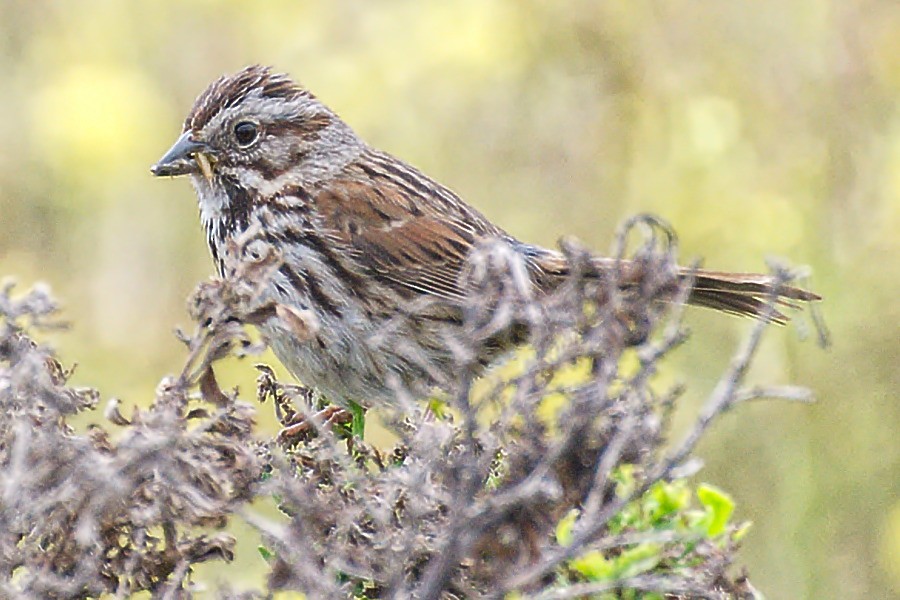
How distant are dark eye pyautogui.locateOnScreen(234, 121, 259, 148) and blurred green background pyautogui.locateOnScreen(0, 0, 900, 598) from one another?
2.11 feet

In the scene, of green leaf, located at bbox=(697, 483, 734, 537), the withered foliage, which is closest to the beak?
the withered foliage

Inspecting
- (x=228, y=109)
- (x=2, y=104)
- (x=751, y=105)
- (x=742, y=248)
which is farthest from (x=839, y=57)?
(x=2, y=104)

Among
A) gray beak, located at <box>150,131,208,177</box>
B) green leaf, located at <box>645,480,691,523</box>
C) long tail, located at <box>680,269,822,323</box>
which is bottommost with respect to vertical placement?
green leaf, located at <box>645,480,691,523</box>

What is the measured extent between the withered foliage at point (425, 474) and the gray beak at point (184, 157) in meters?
1.74

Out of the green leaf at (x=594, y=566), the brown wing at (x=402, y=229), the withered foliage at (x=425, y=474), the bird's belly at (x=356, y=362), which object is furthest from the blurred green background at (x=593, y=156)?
the green leaf at (x=594, y=566)

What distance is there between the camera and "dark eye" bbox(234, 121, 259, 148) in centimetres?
326

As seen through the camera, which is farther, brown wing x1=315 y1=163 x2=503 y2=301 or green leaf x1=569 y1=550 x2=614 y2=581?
brown wing x1=315 y1=163 x2=503 y2=301

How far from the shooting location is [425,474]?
121 centimetres

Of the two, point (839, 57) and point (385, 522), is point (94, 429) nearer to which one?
point (385, 522)

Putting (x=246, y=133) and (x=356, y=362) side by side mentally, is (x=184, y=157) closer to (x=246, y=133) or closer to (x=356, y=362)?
(x=246, y=133)

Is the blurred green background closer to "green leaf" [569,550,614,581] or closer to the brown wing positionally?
the brown wing

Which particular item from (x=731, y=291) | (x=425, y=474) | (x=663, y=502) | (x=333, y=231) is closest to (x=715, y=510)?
(x=663, y=502)

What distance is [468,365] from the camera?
1.18 m

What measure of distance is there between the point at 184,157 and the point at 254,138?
199 mm
